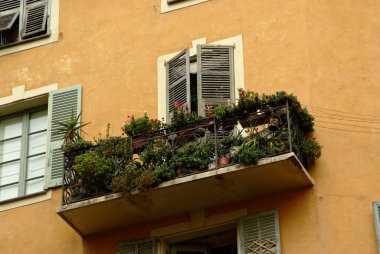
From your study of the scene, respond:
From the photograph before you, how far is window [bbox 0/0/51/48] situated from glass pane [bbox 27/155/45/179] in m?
2.15

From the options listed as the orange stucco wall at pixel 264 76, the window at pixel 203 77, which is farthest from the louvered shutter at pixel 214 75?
the orange stucco wall at pixel 264 76

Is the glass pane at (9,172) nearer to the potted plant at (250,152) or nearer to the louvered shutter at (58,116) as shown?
the louvered shutter at (58,116)

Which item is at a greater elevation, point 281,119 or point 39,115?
point 39,115

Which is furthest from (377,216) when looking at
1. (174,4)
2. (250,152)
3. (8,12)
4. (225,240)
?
(8,12)

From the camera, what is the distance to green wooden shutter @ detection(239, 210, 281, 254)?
16094mm

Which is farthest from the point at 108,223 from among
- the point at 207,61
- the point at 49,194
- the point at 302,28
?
the point at 302,28

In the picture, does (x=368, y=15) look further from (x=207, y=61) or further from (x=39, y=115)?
(x=39, y=115)

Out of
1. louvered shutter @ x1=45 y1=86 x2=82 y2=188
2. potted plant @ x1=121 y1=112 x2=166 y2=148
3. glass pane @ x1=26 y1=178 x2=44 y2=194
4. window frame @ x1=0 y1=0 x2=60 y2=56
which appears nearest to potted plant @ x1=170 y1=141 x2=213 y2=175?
potted plant @ x1=121 y1=112 x2=166 y2=148

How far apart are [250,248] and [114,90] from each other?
381 cm

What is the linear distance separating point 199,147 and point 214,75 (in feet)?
5.58

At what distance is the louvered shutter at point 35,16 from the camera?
19797 mm

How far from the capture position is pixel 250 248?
53.2 feet

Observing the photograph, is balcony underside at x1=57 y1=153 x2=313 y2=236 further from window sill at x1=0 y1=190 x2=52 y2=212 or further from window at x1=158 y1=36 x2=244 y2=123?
window at x1=158 y1=36 x2=244 y2=123

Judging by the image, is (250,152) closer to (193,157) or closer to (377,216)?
(193,157)
